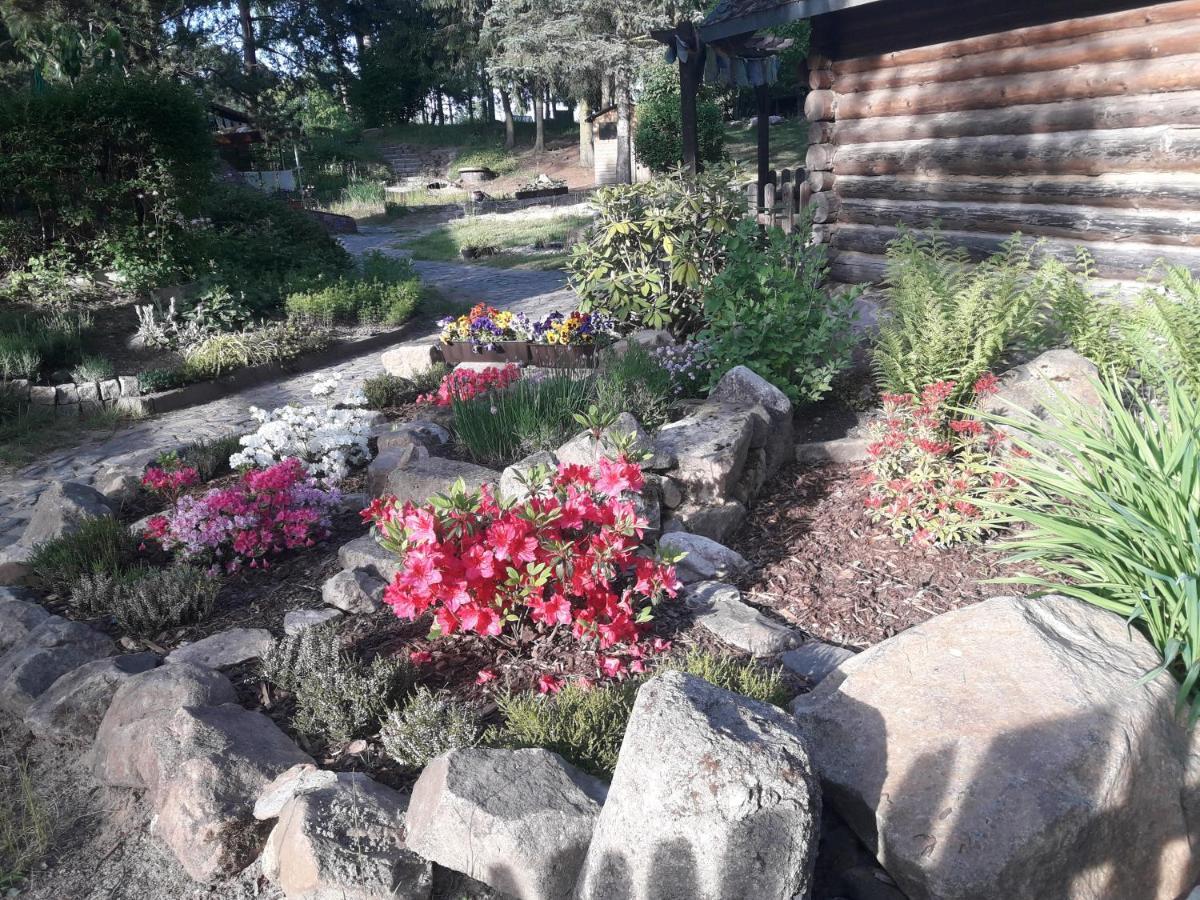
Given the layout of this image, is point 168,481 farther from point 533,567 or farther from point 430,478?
point 533,567

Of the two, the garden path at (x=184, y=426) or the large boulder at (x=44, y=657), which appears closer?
the large boulder at (x=44, y=657)

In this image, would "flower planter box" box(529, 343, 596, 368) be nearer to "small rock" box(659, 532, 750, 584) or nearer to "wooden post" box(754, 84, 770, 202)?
"small rock" box(659, 532, 750, 584)

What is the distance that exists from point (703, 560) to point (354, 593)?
1.50m

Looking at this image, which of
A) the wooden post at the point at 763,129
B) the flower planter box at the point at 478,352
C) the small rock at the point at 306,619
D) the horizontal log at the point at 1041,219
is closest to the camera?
the small rock at the point at 306,619

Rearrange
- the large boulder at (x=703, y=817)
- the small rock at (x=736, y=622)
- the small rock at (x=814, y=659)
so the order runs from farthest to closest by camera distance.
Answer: the small rock at (x=736, y=622) < the small rock at (x=814, y=659) < the large boulder at (x=703, y=817)

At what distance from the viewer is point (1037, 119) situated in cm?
691

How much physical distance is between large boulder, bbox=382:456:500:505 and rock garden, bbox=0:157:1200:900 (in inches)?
1.0

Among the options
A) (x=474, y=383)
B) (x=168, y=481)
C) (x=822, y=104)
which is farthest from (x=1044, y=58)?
(x=168, y=481)

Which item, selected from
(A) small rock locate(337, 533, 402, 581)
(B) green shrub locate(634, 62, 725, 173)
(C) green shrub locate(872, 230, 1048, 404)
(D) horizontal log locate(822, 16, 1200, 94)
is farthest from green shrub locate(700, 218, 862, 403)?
(B) green shrub locate(634, 62, 725, 173)

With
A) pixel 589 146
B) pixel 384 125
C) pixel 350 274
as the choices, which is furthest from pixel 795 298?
pixel 384 125

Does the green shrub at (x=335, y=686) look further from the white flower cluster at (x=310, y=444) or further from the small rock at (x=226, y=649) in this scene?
the white flower cluster at (x=310, y=444)

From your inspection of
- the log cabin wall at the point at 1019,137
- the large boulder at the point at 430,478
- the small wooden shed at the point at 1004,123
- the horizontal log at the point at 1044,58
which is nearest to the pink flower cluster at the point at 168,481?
the large boulder at the point at 430,478

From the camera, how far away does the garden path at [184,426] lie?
6164 millimetres

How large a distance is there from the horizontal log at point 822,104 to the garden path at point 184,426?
3.87m
